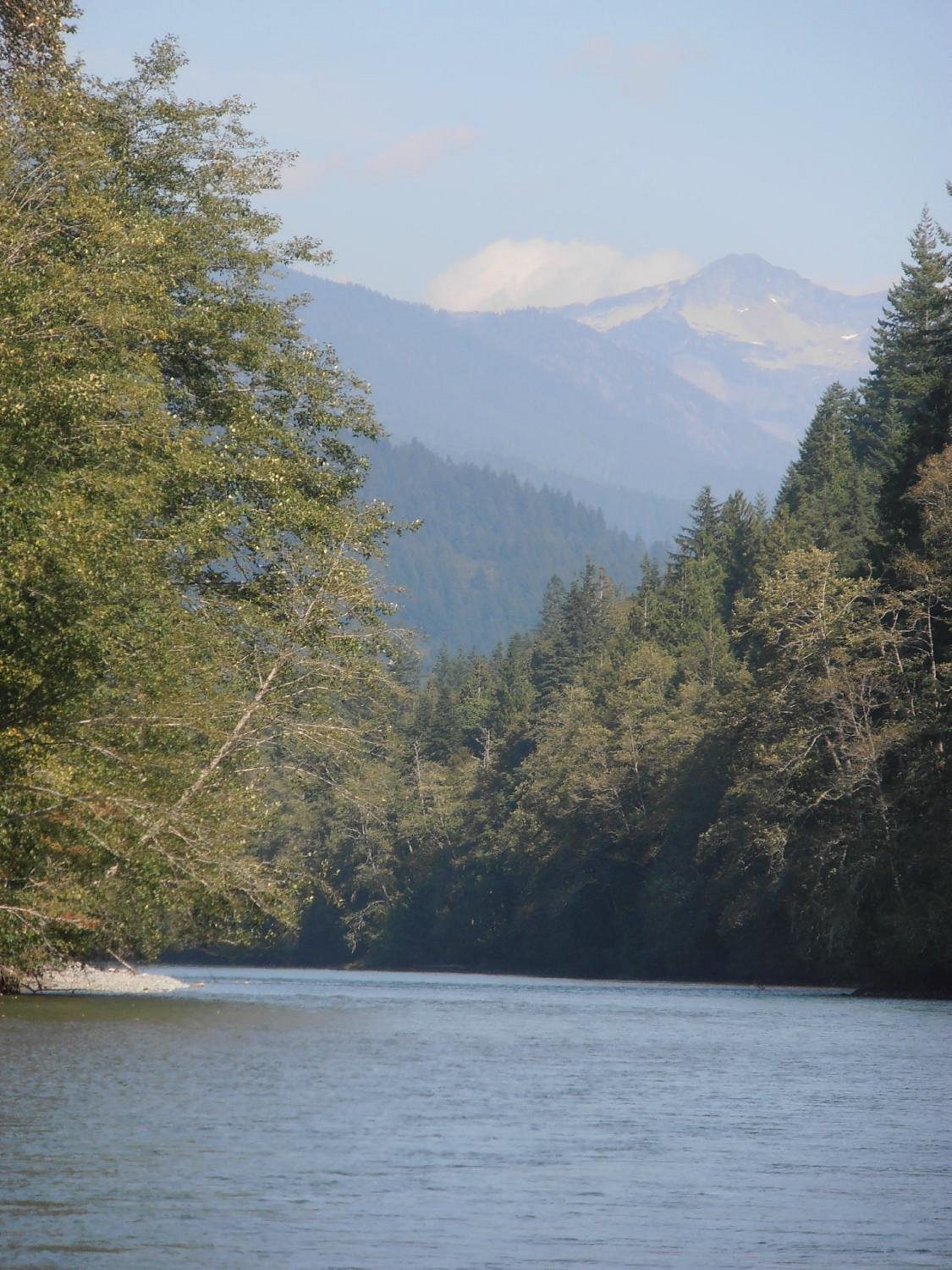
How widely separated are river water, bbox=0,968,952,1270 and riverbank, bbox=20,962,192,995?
13.5 metres

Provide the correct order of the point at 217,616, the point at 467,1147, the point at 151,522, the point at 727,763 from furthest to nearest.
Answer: the point at 727,763 < the point at 217,616 < the point at 151,522 < the point at 467,1147

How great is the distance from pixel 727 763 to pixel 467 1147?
5978cm

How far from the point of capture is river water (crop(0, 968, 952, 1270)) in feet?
45.2

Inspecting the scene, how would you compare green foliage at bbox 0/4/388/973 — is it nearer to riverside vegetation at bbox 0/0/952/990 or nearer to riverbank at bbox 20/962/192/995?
riverside vegetation at bbox 0/0/952/990

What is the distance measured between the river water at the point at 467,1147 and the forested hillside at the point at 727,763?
287 inches

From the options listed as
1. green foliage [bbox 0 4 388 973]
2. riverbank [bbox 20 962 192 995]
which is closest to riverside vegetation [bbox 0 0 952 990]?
green foliage [bbox 0 4 388 973]

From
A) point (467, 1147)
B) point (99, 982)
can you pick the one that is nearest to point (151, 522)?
point (467, 1147)

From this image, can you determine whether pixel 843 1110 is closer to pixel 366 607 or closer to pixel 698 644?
pixel 366 607

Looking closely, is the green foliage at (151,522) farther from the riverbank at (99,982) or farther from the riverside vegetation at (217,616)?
the riverbank at (99,982)

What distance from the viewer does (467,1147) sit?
64.8ft

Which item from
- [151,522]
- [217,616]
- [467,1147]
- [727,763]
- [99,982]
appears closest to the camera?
[467,1147]

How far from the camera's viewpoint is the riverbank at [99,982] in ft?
175

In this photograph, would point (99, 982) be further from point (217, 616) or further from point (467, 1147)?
point (467, 1147)

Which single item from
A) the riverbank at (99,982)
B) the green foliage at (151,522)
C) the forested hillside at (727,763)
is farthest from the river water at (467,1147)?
the riverbank at (99,982)
